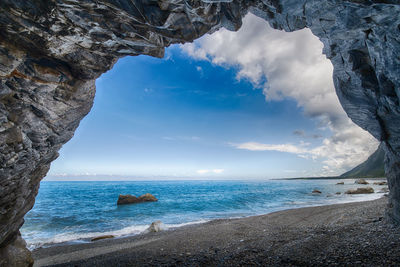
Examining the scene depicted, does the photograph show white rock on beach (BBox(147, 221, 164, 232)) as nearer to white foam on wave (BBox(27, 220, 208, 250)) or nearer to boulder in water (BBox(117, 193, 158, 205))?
white foam on wave (BBox(27, 220, 208, 250))

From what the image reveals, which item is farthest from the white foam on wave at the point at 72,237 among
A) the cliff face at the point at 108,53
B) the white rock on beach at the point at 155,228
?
the cliff face at the point at 108,53

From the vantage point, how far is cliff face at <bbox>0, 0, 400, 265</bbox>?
20.0 feet

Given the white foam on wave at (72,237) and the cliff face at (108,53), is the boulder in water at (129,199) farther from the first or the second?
the cliff face at (108,53)

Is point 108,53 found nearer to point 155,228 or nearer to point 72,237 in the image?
point 155,228

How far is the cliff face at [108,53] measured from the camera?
6086 millimetres

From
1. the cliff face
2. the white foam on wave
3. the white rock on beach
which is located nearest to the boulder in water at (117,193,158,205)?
the white foam on wave

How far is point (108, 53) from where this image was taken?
8.19m

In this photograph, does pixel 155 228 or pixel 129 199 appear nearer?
pixel 155 228

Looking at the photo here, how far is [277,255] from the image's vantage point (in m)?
7.04

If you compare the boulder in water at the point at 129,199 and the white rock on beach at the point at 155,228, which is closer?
the white rock on beach at the point at 155,228

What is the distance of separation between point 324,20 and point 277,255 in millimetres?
10020

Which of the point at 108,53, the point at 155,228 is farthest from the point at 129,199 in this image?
the point at 108,53

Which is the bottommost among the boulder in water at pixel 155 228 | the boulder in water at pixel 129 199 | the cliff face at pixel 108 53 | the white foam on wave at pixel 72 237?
the boulder in water at pixel 129 199

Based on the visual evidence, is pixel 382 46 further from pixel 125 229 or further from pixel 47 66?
pixel 125 229
